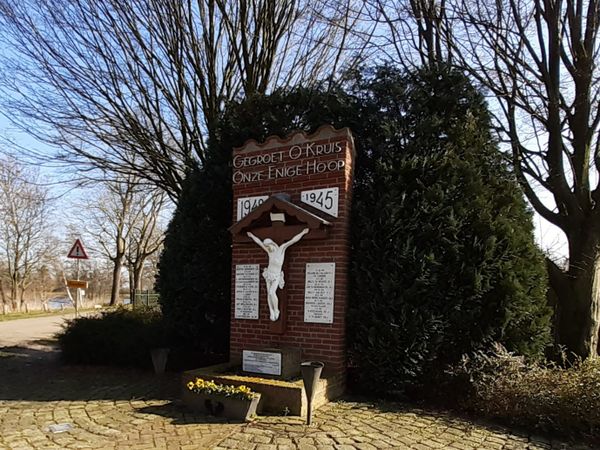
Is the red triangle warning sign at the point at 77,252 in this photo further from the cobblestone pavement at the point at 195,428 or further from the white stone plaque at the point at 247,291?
the white stone plaque at the point at 247,291

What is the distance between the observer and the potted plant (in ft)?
19.0

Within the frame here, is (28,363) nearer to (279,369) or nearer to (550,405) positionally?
(279,369)

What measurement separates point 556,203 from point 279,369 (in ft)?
20.7

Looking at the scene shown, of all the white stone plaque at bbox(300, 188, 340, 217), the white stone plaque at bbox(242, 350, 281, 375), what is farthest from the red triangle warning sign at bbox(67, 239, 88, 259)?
the white stone plaque at bbox(300, 188, 340, 217)

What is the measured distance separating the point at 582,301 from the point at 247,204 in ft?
20.1

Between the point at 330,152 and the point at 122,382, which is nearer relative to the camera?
the point at 330,152

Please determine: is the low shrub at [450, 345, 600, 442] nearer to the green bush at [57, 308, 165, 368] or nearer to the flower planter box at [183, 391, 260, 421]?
the flower planter box at [183, 391, 260, 421]

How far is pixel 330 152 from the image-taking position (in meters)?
7.18

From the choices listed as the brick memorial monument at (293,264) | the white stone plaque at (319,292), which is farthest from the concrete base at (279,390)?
the white stone plaque at (319,292)

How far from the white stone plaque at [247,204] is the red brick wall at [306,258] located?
0.09m

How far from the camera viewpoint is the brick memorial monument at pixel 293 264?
6891 millimetres

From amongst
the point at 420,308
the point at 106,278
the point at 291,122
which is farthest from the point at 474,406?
the point at 106,278

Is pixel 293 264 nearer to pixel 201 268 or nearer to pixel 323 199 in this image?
pixel 323 199

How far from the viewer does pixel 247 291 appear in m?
7.69
